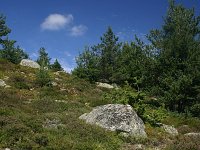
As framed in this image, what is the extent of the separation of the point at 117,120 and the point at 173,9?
1863 centimetres

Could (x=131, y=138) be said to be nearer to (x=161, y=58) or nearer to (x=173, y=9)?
(x=161, y=58)

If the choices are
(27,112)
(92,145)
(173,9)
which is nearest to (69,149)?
(92,145)

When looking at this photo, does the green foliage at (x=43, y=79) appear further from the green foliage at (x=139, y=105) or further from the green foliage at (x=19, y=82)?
the green foliage at (x=139, y=105)

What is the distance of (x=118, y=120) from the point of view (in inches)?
653

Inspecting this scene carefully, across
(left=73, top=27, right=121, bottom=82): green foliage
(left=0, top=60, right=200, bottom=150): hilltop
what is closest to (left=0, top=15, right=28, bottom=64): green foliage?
(left=73, top=27, right=121, bottom=82): green foliage

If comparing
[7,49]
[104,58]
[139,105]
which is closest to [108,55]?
[104,58]

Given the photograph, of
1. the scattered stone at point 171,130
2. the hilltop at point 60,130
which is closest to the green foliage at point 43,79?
the hilltop at point 60,130

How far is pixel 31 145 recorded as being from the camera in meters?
12.1

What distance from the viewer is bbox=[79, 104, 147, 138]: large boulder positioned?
16.1 metres

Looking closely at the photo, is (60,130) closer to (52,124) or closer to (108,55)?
(52,124)

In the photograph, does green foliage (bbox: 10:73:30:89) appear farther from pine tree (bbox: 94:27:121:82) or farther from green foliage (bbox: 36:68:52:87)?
pine tree (bbox: 94:27:121:82)

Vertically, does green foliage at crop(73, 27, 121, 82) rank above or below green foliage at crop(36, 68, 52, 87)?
above

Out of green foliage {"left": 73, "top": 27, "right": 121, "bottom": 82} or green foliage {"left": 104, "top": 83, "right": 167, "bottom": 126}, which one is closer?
green foliage {"left": 104, "top": 83, "right": 167, "bottom": 126}

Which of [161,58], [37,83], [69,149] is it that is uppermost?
[161,58]
